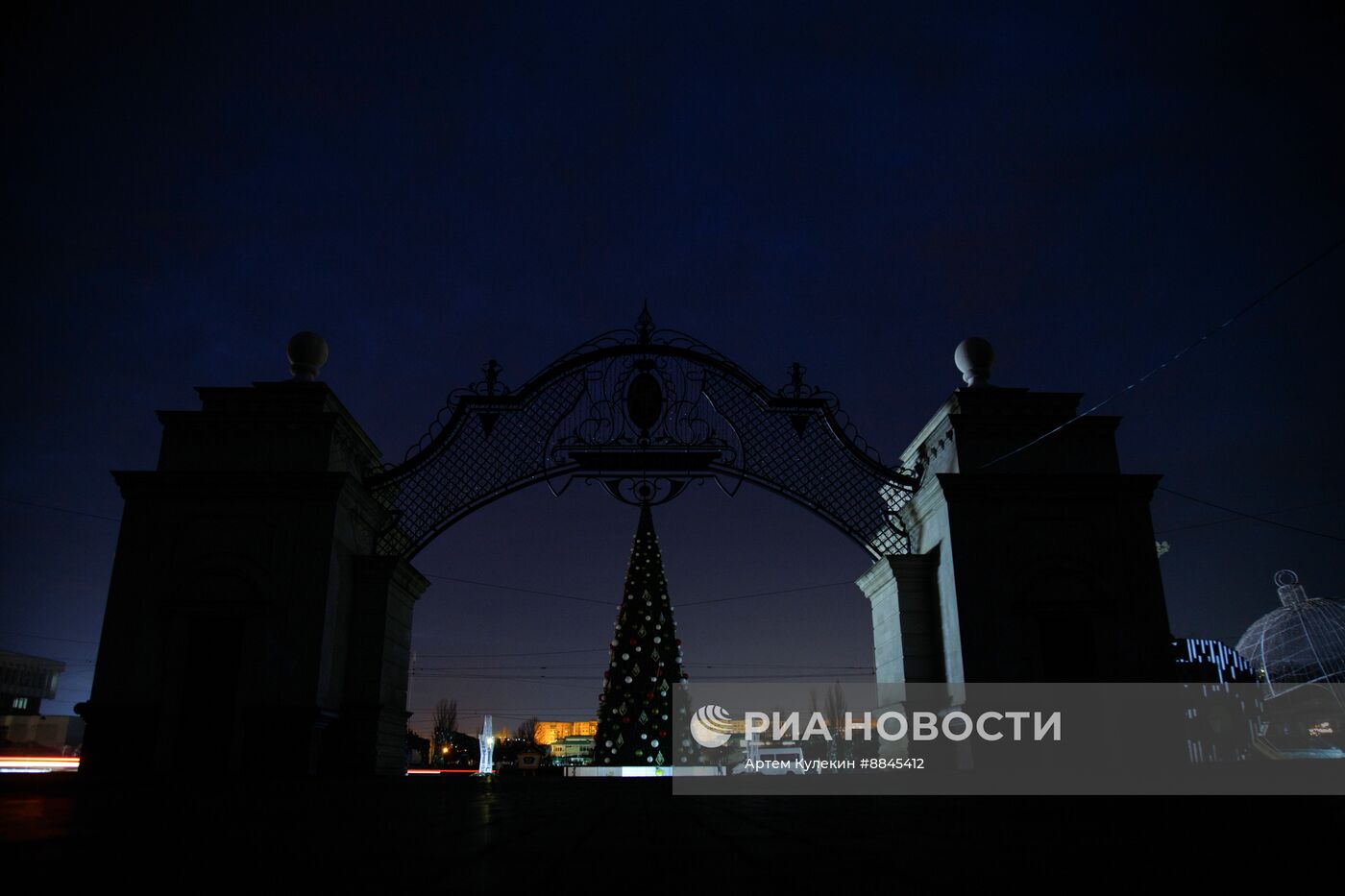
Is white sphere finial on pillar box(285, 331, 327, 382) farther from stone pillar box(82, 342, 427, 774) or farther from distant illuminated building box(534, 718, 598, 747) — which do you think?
distant illuminated building box(534, 718, 598, 747)

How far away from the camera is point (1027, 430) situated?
12695mm

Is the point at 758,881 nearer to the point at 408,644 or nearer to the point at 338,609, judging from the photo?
the point at 338,609

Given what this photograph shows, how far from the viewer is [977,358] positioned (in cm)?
1315

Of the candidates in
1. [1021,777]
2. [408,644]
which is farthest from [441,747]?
[1021,777]

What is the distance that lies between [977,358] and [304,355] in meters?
10.7

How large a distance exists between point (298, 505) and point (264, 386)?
6.59 feet

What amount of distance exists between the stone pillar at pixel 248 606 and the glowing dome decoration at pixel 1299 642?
129ft

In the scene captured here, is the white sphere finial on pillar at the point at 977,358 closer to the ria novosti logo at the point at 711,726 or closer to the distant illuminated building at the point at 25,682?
the ria novosti logo at the point at 711,726

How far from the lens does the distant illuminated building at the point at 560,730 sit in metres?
98.2

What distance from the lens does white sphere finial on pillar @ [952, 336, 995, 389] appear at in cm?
1313

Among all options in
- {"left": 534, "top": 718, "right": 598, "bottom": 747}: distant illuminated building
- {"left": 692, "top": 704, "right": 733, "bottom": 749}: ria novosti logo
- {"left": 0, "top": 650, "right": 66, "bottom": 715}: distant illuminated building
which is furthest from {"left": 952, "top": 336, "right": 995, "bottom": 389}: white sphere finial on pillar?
{"left": 534, "top": 718, "right": 598, "bottom": 747}: distant illuminated building

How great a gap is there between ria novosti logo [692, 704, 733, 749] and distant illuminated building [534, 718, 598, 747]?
249ft

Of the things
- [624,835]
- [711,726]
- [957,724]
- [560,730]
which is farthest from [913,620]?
[560,730]

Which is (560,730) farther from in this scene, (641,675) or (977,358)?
(977,358)
